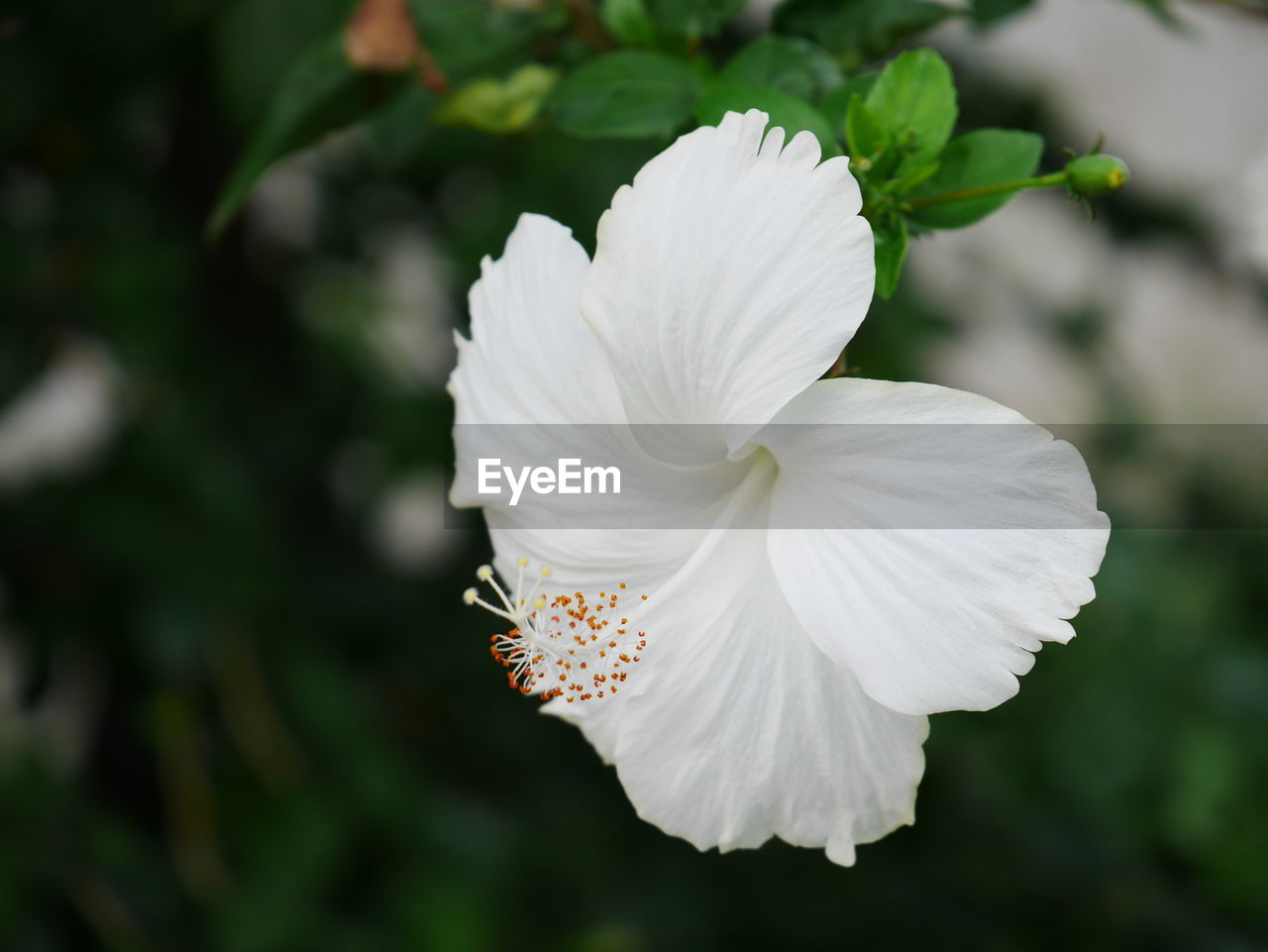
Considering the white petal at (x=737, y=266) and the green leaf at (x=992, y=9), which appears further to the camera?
the green leaf at (x=992, y=9)

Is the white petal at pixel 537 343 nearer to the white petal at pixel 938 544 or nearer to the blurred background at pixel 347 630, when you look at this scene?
the white petal at pixel 938 544

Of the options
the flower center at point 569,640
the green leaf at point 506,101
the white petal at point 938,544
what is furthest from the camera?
the green leaf at point 506,101

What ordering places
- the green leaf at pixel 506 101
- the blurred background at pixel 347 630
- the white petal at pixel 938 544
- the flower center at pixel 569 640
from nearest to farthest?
the white petal at pixel 938 544, the flower center at pixel 569 640, the green leaf at pixel 506 101, the blurred background at pixel 347 630

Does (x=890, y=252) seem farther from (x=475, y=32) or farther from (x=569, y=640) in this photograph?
(x=475, y=32)

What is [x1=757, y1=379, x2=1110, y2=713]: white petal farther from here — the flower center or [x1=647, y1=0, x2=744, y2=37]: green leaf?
[x1=647, y1=0, x2=744, y2=37]: green leaf

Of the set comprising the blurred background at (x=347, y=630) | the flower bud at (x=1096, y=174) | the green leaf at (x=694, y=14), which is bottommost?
the blurred background at (x=347, y=630)

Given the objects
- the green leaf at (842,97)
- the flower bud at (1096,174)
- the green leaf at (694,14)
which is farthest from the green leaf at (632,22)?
the flower bud at (1096,174)

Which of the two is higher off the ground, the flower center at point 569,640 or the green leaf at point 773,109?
the green leaf at point 773,109

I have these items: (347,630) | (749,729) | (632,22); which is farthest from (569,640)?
(347,630)
